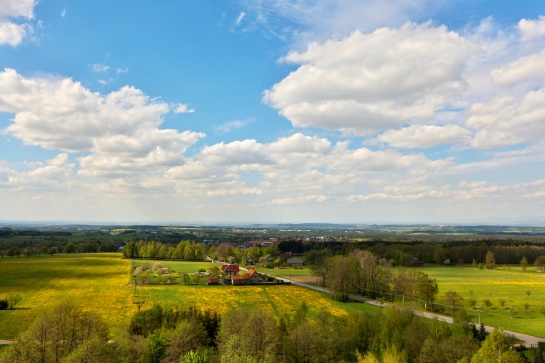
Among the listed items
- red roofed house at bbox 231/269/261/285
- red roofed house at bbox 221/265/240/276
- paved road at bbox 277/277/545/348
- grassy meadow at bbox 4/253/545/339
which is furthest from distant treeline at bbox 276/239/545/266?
paved road at bbox 277/277/545/348

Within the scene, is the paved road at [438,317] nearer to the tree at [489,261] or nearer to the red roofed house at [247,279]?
the red roofed house at [247,279]

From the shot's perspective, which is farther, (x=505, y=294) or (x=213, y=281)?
(x=213, y=281)

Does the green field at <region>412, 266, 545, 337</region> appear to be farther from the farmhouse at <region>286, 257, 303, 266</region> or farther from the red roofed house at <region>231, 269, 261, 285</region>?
the farmhouse at <region>286, 257, 303, 266</region>

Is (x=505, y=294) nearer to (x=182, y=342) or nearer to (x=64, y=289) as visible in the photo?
(x=182, y=342)

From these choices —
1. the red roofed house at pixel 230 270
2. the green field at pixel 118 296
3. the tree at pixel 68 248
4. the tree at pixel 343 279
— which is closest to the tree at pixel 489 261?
the tree at pixel 343 279

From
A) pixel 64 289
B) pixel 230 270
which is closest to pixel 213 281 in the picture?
Answer: pixel 230 270

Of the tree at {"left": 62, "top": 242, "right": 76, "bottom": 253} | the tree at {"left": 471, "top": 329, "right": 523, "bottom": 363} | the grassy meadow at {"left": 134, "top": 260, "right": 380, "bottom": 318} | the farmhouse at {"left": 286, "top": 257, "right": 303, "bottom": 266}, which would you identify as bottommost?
the farmhouse at {"left": 286, "top": 257, "right": 303, "bottom": 266}

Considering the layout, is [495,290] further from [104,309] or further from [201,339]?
[104,309]
